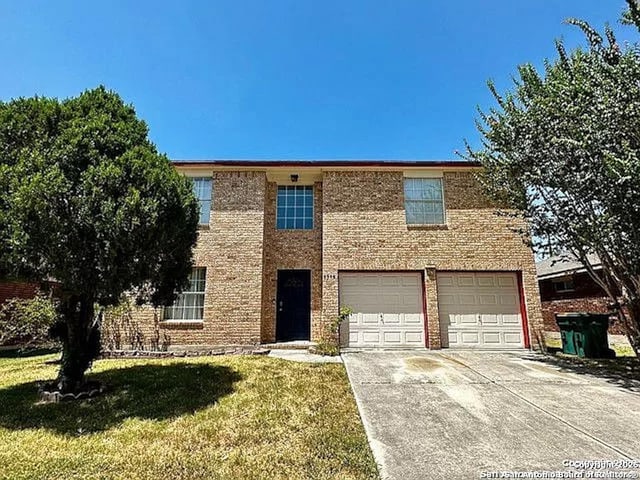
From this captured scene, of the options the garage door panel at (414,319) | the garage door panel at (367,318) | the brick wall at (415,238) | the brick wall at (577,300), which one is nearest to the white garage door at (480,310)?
the brick wall at (415,238)

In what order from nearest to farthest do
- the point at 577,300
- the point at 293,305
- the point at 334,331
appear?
the point at 334,331 → the point at 293,305 → the point at 577,300

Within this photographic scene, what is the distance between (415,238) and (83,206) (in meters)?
9.61

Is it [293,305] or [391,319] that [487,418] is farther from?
[293,305]

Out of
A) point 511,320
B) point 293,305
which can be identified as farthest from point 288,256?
point 511,320

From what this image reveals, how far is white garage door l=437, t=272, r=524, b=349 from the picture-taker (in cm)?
1166

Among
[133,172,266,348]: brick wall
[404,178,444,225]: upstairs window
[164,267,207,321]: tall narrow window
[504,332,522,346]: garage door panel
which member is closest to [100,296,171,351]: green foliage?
[133,172,266,348]: brick wall

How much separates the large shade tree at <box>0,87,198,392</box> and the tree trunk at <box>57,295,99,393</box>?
0.02m

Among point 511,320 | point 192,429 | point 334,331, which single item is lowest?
point 192,429

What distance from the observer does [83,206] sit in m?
5.32

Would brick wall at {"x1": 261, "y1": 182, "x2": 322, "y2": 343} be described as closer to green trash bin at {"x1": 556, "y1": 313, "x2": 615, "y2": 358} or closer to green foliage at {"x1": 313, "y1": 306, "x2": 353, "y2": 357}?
green foliage at {"x1": 313, "y1": 306, "x2": 353, "y2": 357}

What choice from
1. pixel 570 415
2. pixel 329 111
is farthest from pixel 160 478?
pixel 329 111

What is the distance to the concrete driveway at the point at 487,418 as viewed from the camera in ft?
13.1

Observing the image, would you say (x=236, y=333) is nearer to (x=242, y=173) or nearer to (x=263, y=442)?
(x=242, y=173)

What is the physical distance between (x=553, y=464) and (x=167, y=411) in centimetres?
523
